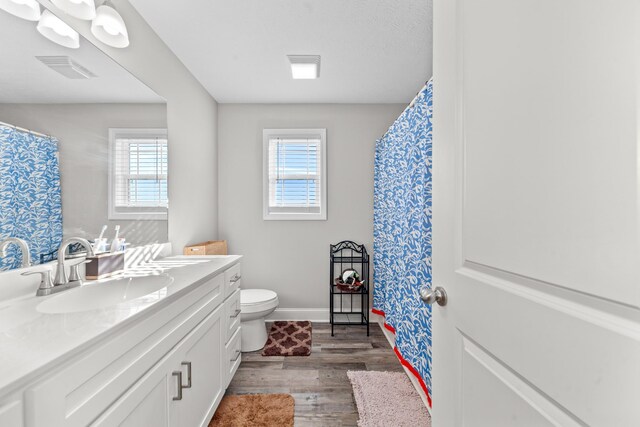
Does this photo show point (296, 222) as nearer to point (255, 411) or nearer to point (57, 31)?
point (255, 411)

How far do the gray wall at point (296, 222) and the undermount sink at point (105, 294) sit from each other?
1828 mm

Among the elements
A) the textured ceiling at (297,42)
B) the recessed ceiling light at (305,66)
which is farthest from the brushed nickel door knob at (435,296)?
the recessed ceiling light at (305,66)

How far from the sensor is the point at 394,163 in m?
2.46

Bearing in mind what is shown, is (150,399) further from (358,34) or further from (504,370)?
(358,34)

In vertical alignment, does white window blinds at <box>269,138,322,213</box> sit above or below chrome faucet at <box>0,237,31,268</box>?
above

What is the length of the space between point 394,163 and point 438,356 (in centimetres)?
174

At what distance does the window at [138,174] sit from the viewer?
1.68m

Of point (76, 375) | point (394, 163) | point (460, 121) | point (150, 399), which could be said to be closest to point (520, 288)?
point (460, 121)

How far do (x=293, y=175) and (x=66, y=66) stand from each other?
2126 mm

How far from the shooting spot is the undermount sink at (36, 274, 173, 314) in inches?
44.9

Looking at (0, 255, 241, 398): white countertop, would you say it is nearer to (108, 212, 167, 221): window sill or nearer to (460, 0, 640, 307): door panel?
(108, 212, 167, 221): window sill

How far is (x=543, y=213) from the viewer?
1.74ft

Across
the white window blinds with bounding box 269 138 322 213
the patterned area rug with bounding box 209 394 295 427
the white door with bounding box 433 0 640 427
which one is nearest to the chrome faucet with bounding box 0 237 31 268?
the patterned area rug with bounding box 209 394 295 427

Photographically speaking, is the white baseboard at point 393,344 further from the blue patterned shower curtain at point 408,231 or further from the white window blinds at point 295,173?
the white window blinds at point 295,173
